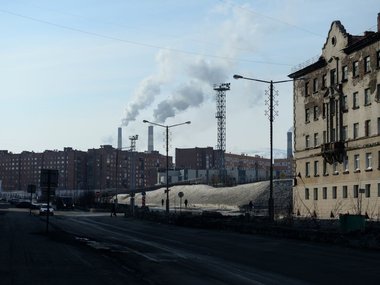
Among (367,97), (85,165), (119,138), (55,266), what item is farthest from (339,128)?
(119,138)

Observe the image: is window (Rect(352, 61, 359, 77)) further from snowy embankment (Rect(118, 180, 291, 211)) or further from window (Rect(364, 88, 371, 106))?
snowy embankment (Rect(118, 180, 291, 211))

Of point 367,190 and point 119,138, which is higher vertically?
point 119,138

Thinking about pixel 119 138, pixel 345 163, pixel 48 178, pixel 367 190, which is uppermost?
pixel 119 138

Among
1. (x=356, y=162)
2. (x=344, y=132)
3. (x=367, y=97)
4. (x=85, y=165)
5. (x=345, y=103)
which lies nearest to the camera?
(x=367, y=97)

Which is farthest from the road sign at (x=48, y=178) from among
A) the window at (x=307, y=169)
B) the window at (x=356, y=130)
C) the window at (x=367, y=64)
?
the window at (x=307, y=169)

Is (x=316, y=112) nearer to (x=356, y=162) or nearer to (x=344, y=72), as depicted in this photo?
(x=344, y=72)

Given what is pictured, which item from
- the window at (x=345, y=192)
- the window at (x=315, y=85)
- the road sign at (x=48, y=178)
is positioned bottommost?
the window at (x=345, y=192)

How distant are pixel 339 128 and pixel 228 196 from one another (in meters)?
60.3

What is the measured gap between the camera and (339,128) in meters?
66.8

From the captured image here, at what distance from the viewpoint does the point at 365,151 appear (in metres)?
61.1

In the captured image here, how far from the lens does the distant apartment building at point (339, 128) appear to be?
6009 centimetres

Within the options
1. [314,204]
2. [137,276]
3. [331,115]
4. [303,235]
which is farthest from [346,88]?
[137,276]

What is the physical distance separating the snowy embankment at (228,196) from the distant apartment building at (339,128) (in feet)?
85.7

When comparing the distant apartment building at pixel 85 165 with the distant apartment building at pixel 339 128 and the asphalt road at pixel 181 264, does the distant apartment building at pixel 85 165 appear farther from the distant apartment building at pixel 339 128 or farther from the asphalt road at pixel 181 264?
the asphalt road at pixel 181 264
